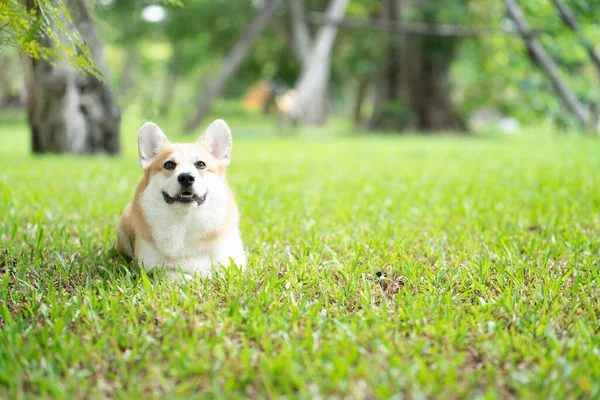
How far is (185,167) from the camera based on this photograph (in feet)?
9.13

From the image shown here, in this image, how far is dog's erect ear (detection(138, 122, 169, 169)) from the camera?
2961 mm

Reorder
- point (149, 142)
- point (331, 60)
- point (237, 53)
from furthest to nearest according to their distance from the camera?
point (331, 60), point (237, 53), point (149, 142)

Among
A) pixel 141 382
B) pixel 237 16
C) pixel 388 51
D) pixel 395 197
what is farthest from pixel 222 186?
pixel 237 16

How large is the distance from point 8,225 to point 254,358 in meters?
2.71

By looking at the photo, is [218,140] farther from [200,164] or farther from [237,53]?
[237,53]

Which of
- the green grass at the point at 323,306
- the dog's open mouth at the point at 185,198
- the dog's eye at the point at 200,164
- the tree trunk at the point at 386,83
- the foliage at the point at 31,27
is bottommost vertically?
the green grass at the point at 323,306

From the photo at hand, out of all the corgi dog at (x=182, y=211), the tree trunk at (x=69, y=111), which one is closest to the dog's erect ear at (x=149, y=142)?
the corgi dog at (x=182, y=211)

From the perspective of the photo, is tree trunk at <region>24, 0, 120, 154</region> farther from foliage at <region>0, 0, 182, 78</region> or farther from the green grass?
foliage at <region>0, 0, 182, 78</region>

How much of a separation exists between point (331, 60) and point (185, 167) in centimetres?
2531

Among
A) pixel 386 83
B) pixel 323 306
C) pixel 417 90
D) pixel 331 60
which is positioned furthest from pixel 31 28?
pixel 331 60

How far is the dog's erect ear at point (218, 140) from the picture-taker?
3.07m

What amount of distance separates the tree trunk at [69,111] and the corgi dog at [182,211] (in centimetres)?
534

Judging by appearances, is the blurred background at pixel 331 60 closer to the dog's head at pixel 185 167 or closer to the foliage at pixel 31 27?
the foliage at pixel 31 27

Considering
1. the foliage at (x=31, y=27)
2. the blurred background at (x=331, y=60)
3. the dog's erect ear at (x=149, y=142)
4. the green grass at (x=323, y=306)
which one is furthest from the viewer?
the blurred background at (x=331, y=60)
